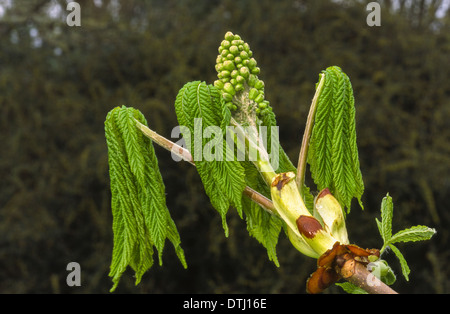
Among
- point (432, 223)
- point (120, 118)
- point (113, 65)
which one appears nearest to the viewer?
point (120, 118)

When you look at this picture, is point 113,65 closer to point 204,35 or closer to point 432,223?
point 204,35

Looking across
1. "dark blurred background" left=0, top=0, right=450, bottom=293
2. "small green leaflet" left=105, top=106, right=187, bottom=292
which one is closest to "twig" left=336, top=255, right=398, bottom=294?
"small green leaflet" left=105, top=106, right=187, bottom=292

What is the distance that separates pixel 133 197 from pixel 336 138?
23 centimetres

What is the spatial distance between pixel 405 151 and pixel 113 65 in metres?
1.53

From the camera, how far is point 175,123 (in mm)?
2045

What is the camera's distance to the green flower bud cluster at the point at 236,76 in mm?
438

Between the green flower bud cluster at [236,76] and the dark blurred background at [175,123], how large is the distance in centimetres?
144

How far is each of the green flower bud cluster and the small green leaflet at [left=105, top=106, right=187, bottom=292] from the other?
0.11 m

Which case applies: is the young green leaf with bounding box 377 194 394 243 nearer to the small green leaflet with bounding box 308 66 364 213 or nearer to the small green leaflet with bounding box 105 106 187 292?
the small green leaflet with bounding box 308 66 364 213

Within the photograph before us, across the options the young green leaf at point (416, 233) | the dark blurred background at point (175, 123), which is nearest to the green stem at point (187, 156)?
the young green leaf at point (416, 233)

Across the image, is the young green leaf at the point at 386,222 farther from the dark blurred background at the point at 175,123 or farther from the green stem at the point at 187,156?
the dark blurred background at the point at 175,123

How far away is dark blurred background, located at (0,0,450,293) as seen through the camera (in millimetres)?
1892

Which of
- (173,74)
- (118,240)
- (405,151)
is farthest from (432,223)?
(118,240)

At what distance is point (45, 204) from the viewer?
197cm
